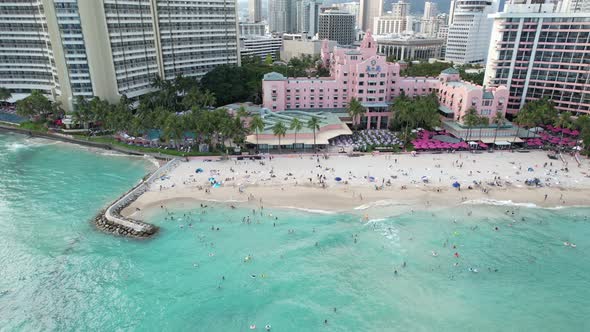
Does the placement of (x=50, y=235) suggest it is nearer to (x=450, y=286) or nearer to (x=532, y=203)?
(x=450, y=286)

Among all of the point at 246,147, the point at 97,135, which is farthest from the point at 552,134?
the point at 97,135

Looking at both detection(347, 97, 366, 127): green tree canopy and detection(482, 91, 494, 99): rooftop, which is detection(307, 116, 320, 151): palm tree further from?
detection(482, 91, 494, 99): rooftop

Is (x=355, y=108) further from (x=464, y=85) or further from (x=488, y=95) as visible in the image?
(x=488, y=95)

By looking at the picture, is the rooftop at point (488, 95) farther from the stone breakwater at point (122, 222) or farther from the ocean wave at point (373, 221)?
the stone breakwater at point (122, 222)

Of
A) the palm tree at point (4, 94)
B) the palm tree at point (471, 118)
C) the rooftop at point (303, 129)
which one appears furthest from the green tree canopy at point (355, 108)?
the palm tree at point (4, 94)

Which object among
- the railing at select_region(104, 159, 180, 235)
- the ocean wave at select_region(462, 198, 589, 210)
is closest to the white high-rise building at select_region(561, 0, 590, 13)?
the ocean wave at select_region(462, 198, 589, 210)

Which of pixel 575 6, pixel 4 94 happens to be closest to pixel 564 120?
pixel 575 6
